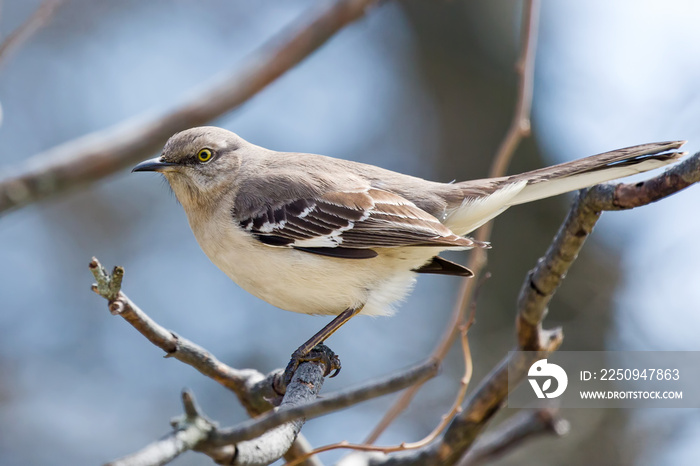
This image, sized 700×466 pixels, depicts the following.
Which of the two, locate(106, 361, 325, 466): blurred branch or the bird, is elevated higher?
the bird

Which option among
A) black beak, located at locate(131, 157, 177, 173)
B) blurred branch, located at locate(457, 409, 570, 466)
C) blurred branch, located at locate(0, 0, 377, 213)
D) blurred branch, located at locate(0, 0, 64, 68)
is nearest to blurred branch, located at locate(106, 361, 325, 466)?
blurred branch, located at locate(457, 409, 570, 466)

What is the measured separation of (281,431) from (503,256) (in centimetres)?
420

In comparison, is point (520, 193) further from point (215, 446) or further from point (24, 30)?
point (24, 30)

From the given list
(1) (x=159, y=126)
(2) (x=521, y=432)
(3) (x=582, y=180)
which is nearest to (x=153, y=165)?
(1) (x=159, y=126)

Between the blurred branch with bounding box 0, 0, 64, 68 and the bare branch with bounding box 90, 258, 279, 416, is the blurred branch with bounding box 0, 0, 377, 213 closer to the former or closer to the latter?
the blurred branch with bounding box 0, 0, 64, 68

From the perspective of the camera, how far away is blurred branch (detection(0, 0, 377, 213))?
4657 millimetres

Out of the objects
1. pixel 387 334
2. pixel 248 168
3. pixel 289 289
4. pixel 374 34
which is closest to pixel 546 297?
pixel 289 289

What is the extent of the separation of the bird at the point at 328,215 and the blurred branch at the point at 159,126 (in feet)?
3.82

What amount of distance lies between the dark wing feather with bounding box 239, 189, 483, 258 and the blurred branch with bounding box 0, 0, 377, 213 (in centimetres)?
177

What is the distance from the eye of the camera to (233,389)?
310 centimetres

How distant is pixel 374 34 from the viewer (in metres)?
7.63

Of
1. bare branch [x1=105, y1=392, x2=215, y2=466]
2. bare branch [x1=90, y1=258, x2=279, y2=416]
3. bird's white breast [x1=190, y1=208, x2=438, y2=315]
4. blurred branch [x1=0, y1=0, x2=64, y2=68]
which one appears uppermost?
blurred branch [x1=0, y1=0, x2=64, y2=68]

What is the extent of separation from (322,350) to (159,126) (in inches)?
96.2

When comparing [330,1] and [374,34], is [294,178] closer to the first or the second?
[330,1]
